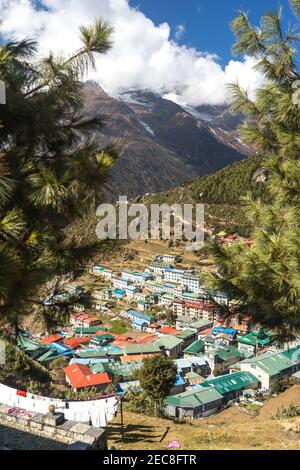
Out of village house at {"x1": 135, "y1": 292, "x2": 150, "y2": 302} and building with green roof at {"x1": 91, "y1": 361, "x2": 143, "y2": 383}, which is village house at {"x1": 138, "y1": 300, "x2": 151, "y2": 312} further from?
building with green roof at {"x1": 91, "y1": 361, "x2": 143, "y2": 383}

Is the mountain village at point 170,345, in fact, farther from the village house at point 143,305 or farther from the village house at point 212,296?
the village house at point 143,305

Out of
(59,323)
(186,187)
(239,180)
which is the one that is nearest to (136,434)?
(59,323)

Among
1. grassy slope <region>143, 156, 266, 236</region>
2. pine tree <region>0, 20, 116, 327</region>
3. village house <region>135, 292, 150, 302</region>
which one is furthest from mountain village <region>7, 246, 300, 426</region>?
grassy slope <region>143, 156, 266, 236</region>

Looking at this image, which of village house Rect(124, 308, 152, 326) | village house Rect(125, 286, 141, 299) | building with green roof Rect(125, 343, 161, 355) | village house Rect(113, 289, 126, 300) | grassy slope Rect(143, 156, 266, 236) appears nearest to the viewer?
building with green roof Rect(125, 343, 161, 355)

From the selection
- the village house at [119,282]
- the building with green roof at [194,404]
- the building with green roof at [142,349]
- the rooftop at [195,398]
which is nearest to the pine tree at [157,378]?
the building with green roof at [194,404]

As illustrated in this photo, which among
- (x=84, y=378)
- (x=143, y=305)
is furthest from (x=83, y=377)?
Result: (x=143, y=305)

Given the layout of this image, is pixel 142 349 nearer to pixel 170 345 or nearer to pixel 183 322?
pixel 170 345

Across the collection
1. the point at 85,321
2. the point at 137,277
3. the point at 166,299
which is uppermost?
the point at 137,277
